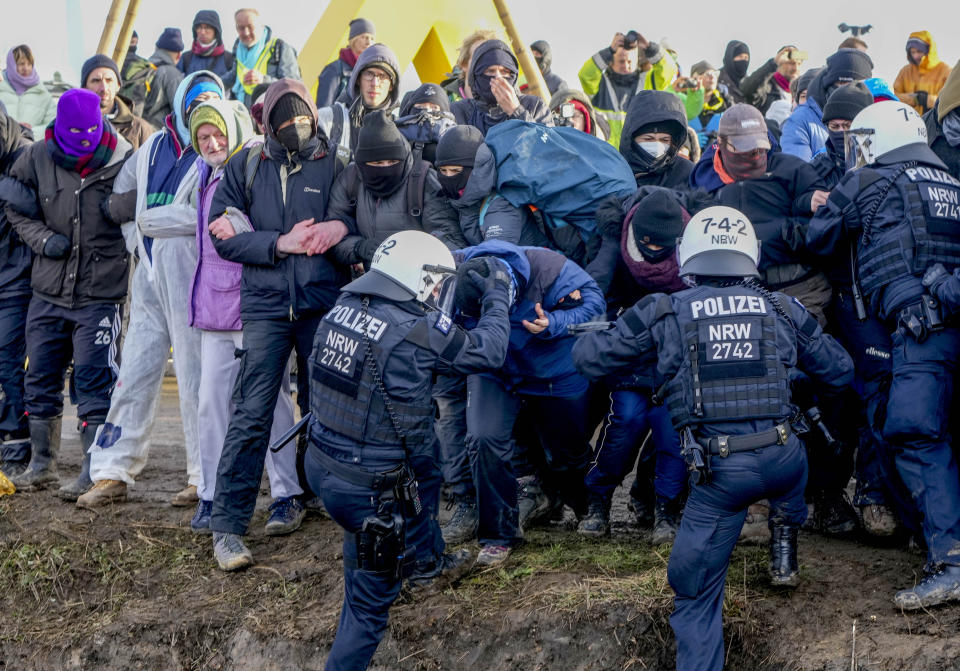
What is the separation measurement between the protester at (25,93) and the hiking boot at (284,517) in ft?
21.0

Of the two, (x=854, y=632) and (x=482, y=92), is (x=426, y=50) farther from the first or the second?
(x=854, y=632)

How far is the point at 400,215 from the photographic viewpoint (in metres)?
6.54

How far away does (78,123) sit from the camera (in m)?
7.59

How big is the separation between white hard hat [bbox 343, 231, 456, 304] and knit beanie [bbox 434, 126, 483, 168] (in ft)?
4.95

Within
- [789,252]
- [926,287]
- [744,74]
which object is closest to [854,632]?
[926,287]

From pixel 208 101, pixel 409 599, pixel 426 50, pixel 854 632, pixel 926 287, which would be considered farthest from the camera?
pixel 426 50

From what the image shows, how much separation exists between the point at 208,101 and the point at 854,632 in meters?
4.91

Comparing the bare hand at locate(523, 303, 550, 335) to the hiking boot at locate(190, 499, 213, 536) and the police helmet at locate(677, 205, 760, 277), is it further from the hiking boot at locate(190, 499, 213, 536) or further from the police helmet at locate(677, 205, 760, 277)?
the hiking boot at locate(190, 499, 213, 536)

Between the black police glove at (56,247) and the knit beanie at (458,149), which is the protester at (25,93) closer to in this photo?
the black police glove at (56,247)

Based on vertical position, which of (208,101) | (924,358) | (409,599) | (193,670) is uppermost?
(208,101)

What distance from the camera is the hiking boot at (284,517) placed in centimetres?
679

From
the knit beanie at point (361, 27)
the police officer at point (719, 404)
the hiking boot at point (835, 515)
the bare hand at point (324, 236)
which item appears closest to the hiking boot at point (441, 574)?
the police officer at point (719, 404)

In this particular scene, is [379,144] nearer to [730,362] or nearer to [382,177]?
[382,177]

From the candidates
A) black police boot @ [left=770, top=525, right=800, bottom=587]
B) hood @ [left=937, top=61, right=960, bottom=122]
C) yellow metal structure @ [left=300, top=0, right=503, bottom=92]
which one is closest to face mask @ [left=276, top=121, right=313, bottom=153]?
black police boot @ [left=770, top=525, right=800, bottom=587]
